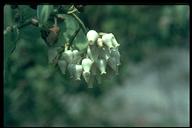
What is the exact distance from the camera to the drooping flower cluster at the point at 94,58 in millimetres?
1552

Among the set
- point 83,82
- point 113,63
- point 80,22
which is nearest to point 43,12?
point 80,22

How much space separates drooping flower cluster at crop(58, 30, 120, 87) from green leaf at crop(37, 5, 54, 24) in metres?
0.09

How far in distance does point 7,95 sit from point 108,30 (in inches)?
33.1

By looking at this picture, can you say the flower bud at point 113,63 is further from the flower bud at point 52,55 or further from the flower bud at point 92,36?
the flower bud at point 52,55

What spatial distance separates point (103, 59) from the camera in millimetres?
1568

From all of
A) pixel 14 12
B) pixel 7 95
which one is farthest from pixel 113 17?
pixel 14 12

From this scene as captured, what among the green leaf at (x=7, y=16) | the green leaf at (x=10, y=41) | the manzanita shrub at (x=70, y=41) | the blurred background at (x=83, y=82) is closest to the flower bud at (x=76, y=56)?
the manzanita shrub at (x=70, y=41)

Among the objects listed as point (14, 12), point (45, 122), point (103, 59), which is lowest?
point (45, 122)

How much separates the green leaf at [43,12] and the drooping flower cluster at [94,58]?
0.29 feet

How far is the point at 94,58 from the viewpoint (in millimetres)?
1557

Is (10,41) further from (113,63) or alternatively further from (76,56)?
(113,63)

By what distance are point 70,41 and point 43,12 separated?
0.34 feet

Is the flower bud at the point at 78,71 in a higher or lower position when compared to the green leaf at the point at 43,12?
lower
